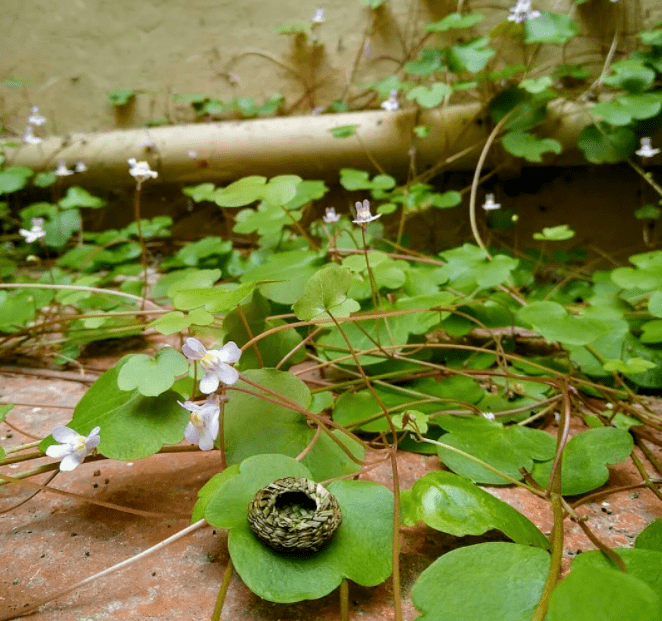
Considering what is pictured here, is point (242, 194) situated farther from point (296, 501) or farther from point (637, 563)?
point (637, 563)

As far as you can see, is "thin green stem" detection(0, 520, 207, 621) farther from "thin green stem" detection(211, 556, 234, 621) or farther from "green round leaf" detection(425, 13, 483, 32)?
"green round leaf" detection(425, 13, 483, 32)

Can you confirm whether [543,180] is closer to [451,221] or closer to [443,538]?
[451,221]

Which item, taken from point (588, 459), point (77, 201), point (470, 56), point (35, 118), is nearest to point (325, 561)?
point (588, 459)

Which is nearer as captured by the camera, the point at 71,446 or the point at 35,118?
the point at 71,446

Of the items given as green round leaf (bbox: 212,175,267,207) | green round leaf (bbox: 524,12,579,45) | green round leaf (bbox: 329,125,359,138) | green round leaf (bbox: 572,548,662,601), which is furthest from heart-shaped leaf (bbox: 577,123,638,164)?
green round leaf (bbox: 572,548,662,601)

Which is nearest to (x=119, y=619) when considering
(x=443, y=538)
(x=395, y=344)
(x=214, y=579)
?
(x=214, y=579)
